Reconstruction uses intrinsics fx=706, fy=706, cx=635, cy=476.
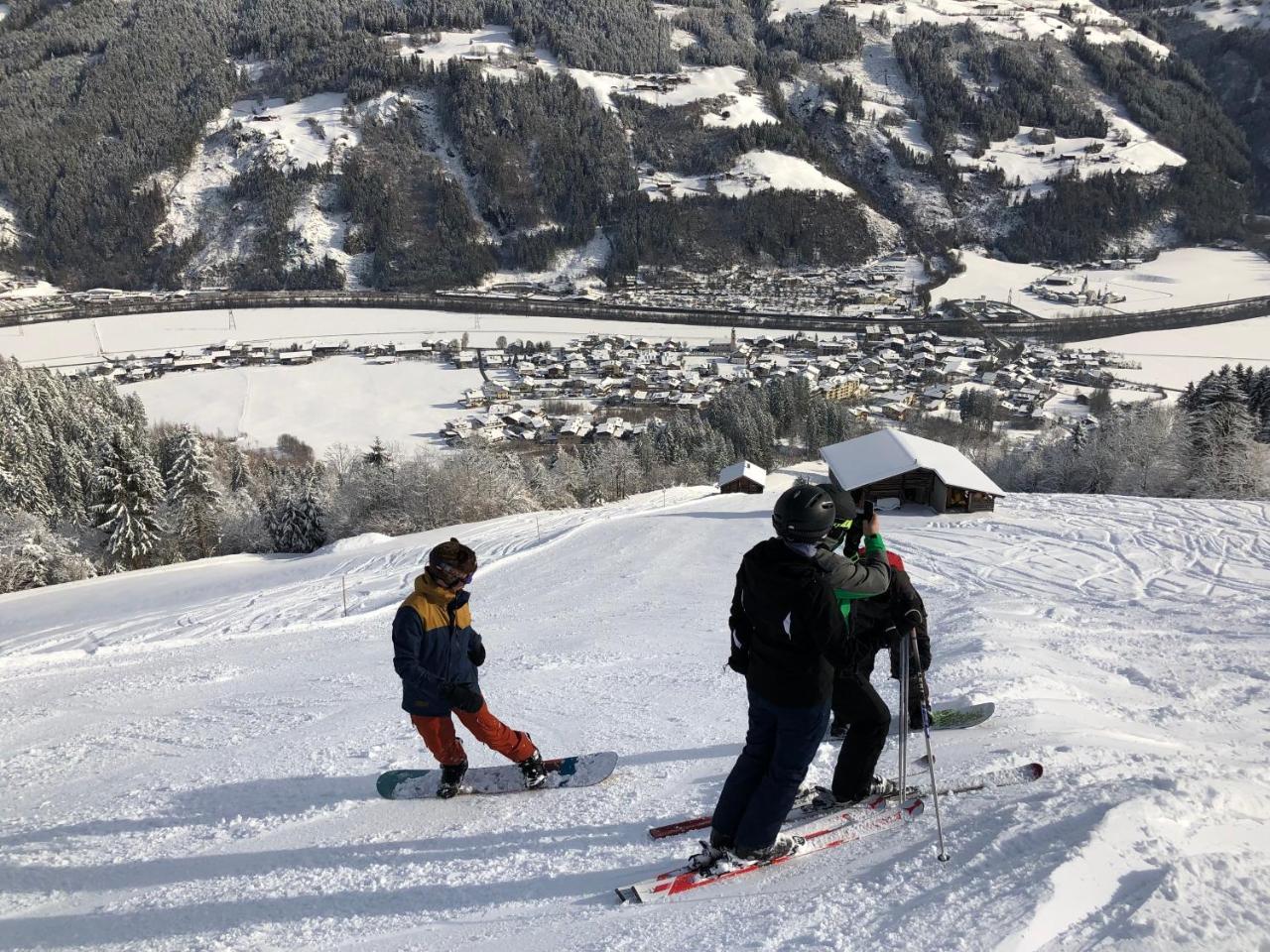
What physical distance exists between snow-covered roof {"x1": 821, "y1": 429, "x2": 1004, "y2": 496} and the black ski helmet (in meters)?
20.4

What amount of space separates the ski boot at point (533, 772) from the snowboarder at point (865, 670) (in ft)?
5.93

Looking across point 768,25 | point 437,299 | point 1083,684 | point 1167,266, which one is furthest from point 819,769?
point 768,25

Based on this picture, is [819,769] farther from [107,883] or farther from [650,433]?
[650,433]

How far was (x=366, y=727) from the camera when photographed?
6.02m

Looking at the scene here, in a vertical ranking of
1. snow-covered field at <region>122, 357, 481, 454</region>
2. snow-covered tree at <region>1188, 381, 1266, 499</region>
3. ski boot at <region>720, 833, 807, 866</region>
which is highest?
snow-covered field at <region>122, 357, 481, 454</region>

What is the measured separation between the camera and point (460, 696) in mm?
4277

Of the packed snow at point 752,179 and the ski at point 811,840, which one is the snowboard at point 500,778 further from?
the packed snow at point 752,179

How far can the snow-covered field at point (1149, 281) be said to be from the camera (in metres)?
97.4

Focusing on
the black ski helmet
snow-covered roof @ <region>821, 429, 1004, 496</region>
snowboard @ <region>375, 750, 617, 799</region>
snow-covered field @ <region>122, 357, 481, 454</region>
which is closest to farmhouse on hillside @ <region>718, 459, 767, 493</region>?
snow-covered roof @ <region>821, 429, 1004, 496</region>

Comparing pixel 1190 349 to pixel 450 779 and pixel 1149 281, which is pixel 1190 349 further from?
pixel 450 779

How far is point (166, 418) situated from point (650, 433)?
42.6m

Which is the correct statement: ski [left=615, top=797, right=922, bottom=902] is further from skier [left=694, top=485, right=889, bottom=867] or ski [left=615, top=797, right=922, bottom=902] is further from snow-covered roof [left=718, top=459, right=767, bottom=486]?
snow-covered roof [left=718, top=459, right=767, bottom=486]

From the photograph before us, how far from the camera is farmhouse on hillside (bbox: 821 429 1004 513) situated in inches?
856

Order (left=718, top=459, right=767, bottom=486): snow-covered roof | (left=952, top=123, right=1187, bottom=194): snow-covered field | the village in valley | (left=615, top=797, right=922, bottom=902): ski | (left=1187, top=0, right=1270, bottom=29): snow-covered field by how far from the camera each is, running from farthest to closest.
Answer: (left=1187, top=0, right=1270, bottom=29): snow-covered field < (left=952, top=123, right=1187, bottom=194): snow-covered field < the village in valley < (left=718, top=459, right=767, bottom=486): snow-covered roof < (left=615, top=797, right=922, bottom=902): ski
